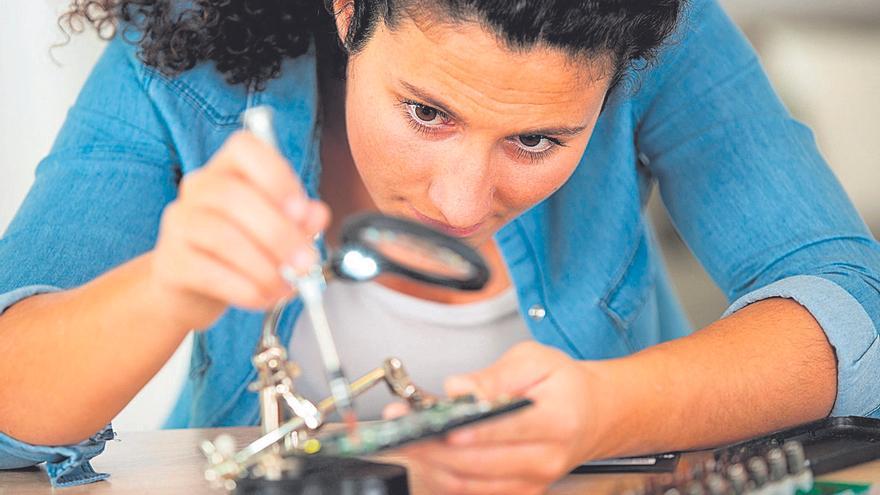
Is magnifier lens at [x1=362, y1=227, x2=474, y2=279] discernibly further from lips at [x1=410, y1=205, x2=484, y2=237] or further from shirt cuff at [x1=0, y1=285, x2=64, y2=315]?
shirt cuff at [x1=0, y1=285, x2=64, y2=315]

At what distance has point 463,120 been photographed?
3.07ft

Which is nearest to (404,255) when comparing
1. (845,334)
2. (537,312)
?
(845,334)

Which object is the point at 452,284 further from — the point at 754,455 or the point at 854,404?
the point at 854,404

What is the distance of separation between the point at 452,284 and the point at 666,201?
2.38ft

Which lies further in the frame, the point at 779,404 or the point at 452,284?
the point at 779,404

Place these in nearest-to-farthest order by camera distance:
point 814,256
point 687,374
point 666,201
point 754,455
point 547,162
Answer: point 754,455, point 687,374, point 547,162, point 814,256, point 666,201

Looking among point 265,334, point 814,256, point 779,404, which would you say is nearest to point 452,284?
point 265,334

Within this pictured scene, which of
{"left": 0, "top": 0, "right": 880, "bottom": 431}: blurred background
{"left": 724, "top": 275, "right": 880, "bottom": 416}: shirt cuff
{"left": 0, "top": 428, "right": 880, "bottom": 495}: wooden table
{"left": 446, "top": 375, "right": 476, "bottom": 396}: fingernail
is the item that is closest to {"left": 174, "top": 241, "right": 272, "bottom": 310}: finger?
{"left": 446, "top": 375, "right": 476, "bottom": 396}: fingernail

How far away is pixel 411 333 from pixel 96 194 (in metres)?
0.39

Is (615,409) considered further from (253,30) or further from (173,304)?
(253,30)

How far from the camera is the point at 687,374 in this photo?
3.04 ft

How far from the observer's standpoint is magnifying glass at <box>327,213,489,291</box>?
0.63 meters

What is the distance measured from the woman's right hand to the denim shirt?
0.44m

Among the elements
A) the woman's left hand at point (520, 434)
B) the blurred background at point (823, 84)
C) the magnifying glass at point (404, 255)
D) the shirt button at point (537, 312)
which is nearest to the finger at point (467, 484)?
the woman's left hand at point (520, 434)
